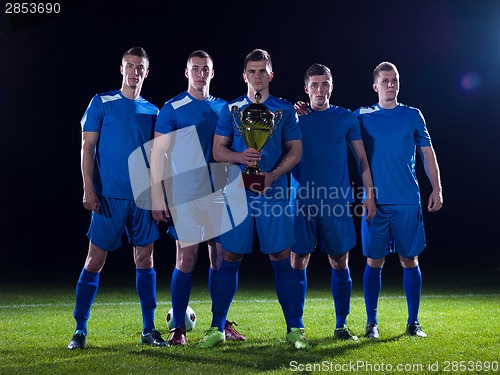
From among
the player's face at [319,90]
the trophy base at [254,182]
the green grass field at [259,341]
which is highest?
the player's face at [319,90]

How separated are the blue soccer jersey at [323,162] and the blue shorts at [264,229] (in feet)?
1.36

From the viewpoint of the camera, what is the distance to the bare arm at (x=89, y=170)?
148 inches

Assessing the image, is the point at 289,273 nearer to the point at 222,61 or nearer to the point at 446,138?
the point at 222,61

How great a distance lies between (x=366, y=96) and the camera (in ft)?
35.8

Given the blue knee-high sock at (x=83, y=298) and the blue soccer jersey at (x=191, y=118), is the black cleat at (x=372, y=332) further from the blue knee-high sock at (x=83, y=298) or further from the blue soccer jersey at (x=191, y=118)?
the blue knee-high sock at (x=83, y=298)

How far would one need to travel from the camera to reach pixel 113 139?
3855 mm

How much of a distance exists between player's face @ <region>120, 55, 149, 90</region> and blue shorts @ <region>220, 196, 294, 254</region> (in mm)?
972

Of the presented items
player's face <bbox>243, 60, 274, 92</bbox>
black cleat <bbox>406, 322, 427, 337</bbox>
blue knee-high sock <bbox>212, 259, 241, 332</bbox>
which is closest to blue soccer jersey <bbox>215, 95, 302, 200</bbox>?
player's face <bbox>243, 60, 274, 92</bbox>

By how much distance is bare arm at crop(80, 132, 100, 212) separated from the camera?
12.3ft

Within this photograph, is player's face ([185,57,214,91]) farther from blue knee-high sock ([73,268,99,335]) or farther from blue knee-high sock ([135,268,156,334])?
blue knee-high sock ([73,268,99,335])

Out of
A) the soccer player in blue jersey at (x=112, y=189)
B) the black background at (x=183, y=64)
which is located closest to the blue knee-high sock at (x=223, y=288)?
the soccer player in blue jersey at (x=112, y=189)

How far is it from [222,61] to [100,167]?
23.5 ft

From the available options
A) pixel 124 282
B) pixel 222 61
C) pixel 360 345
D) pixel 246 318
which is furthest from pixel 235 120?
pixel 222 61

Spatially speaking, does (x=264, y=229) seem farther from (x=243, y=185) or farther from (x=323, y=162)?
(x=323, y=162)
